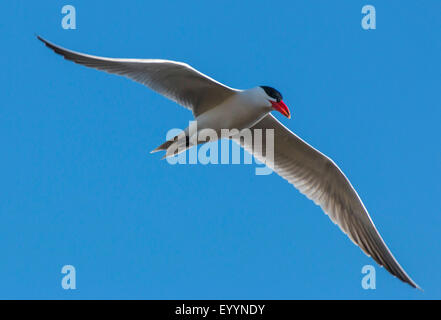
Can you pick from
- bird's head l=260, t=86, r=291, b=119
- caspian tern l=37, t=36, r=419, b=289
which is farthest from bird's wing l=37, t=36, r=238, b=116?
bird's head l=260, t=86, r=291, b=119

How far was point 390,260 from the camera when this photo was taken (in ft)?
33.3

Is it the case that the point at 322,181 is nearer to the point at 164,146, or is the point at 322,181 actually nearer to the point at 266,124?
the point at 266,124

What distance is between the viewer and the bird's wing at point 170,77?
30.5 ft

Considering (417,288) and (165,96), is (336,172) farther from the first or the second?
(165,96)

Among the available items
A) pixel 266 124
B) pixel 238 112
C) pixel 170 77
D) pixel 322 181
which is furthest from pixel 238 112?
pixel 322 181

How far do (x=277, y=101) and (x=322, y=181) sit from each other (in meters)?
1.99

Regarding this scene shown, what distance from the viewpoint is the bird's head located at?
378 inches

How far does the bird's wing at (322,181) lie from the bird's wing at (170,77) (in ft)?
3.31

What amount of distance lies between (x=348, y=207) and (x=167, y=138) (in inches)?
126

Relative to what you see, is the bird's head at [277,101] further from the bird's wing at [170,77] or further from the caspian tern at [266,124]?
the bird's wing at [170,77]

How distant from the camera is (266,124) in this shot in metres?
10.6

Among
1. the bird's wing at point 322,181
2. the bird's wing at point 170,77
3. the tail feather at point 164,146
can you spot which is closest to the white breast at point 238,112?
the bird's wing at point 170,77

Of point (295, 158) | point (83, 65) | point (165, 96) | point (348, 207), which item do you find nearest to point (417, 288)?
point (348, 207)

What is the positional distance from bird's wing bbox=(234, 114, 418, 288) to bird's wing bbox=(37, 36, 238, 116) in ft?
3.31
